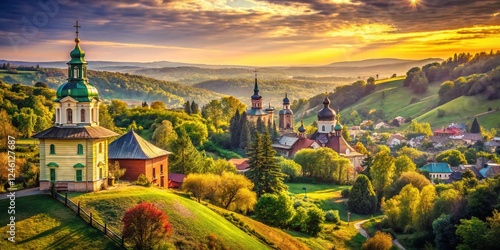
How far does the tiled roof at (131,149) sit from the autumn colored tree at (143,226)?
16705 millimetres

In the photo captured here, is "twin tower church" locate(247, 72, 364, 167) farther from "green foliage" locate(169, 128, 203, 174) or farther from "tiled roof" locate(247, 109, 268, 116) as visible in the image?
"green foliage" locate(169, 128, 203, 174)

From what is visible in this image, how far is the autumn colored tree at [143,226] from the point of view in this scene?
32.1m

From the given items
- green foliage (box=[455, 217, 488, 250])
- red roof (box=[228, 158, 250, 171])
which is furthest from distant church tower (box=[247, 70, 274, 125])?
green foliage (box=[455, 217, 488, 250])

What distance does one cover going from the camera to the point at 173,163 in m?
61.0

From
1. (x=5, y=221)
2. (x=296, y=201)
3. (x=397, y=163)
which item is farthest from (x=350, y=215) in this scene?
(x=5, y=221)

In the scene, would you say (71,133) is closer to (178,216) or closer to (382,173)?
(178,216)

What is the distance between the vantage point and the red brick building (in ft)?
160

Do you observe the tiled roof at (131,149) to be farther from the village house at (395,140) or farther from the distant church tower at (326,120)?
the village house at (395,140)

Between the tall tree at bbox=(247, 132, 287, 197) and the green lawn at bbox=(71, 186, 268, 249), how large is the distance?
16200 mm

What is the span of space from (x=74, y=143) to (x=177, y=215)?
8724 mm

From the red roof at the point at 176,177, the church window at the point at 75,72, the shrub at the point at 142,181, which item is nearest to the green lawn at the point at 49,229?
the church window at the point at 75,72

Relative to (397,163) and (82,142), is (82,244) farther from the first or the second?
(397,163)

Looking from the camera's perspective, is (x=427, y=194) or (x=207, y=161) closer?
(x=427, y=194)

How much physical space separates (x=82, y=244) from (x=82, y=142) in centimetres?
930
